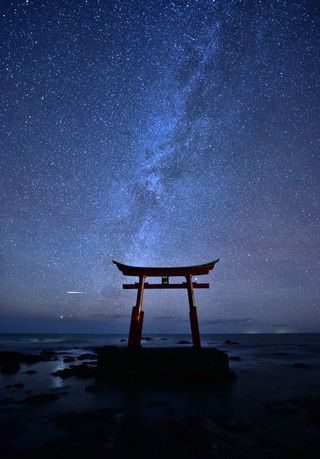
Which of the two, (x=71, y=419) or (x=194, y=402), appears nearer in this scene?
(x=71, y=419)

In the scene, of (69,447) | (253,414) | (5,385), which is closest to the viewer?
(69,447)

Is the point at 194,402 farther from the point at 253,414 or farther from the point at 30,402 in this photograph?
the point at 30,402

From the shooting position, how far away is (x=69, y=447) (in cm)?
683

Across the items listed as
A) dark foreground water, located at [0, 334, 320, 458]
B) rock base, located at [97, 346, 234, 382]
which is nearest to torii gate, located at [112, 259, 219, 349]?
rock base, located at [97, 346, 234, 382]

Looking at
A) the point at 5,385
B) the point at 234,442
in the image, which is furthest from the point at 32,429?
the point at 5,385

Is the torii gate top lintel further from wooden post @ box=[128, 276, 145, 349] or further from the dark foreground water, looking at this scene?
the dark foreground water

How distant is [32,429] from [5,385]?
8847mm

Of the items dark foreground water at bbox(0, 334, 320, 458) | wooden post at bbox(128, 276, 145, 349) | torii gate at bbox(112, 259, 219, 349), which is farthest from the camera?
torii gate at bbox(112, 259, 219, 349)

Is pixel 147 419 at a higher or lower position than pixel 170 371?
lower

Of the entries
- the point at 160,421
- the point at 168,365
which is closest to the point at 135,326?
the point at 168,365

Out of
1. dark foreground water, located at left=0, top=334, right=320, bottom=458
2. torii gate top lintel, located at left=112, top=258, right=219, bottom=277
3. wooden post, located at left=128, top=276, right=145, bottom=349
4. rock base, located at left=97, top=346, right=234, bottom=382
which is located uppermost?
torii gate top lintel, located at left=112, top=258, right=219, bottom=277

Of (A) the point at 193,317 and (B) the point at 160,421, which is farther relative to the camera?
(A) the point at 193,317

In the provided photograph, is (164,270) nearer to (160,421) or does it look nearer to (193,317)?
(193,317)

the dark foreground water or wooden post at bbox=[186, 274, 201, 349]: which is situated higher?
wooden post at bbox=[186, 274, 201, 349]
